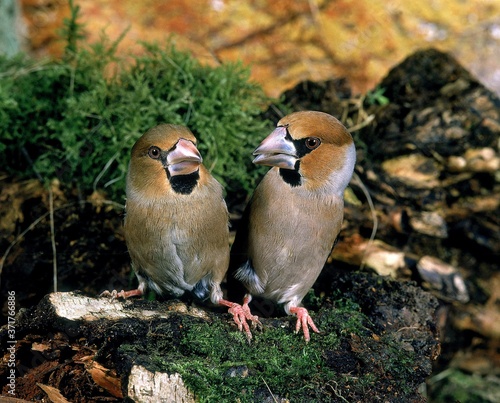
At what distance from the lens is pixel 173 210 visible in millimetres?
3277

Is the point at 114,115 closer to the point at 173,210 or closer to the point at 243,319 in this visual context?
the point at 173,210

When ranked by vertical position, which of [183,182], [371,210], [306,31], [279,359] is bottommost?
[279,359]

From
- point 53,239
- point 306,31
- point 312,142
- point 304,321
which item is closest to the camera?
point 304,321

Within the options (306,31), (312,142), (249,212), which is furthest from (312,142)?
(306,31)

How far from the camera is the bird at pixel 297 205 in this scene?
3.32 metres

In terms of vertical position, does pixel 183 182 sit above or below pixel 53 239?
above

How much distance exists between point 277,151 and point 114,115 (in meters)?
1.68

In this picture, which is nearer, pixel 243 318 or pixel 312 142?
pixel 243 318

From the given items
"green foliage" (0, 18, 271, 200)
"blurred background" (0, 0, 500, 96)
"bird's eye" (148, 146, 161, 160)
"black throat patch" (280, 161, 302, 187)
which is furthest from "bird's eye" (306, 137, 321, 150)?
"blurred background" (0, 0, 500, 96)

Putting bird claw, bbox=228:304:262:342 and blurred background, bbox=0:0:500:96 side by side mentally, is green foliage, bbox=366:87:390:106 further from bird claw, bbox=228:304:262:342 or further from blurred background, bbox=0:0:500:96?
bird claw, bbox=228:304:262:342

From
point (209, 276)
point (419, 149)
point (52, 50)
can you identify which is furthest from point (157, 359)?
point (52, 50)

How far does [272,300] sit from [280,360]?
1067 mm

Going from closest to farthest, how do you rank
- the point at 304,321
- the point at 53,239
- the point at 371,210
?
the point at 304,321 → the point at 53,239 → the point at 371,210

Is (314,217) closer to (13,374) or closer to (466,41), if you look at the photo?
(13,374)
